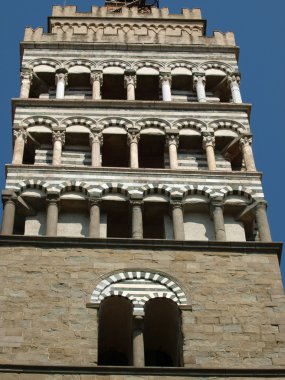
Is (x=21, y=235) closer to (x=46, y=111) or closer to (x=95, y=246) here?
(x=95, y=246)

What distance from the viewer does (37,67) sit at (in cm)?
2077

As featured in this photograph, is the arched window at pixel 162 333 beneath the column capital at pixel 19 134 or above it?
beneath

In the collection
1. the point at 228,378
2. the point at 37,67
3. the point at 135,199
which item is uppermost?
the point at 37,67

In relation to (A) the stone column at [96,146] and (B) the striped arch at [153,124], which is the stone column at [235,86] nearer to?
(B) the striped arch at [153,124]

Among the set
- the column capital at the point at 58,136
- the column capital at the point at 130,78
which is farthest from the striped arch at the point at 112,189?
the column capital at the point at 130,78

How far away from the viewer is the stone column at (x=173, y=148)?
18158 mm

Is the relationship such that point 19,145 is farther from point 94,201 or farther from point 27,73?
point 27,73

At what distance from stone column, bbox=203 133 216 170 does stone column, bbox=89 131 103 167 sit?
1822 millimetres

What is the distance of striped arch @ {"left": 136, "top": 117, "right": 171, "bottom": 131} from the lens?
1897 centimetres

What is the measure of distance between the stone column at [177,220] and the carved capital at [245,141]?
2202 mm

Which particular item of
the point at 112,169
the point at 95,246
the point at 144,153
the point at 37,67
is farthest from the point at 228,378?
the point at 37,67

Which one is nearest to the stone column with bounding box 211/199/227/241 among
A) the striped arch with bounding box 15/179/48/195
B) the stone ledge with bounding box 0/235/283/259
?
the stone ledge with bounding box 0/235/283/259

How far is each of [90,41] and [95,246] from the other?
270 inches

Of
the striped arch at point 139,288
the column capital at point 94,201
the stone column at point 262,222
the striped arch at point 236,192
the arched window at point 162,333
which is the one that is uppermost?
the striped arch at point 236,192
